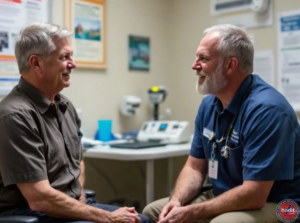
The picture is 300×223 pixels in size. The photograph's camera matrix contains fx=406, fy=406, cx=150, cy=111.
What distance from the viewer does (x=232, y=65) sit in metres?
1.91

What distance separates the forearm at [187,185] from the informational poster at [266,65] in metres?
1.16

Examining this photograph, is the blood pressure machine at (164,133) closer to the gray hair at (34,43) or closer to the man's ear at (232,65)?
the man's ear at (232,65)

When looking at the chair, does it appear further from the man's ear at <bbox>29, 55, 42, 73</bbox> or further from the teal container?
the teal container

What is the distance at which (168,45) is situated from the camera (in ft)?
11.9

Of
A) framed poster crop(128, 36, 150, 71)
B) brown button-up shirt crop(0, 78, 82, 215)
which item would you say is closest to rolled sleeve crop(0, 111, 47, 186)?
brown button-up shirt crop(0, 78, 82, 215)

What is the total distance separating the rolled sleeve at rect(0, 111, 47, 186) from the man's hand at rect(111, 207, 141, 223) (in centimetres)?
34

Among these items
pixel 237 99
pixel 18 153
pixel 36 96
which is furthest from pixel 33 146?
pixel 237 99

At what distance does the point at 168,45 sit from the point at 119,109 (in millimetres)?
796

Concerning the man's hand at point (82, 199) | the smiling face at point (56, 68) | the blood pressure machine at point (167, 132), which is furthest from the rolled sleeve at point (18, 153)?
the blood pressure machine at point (167, 132)

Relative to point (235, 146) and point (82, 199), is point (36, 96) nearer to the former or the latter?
point (82, 199)

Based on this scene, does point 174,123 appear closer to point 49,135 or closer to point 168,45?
point 168,45

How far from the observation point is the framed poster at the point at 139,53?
331cm

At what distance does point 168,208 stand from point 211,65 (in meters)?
0.70

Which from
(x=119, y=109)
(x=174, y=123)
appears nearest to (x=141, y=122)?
(x=119, y=109)
